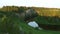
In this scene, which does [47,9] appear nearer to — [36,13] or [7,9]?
[36,13]

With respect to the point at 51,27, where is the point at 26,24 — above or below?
above

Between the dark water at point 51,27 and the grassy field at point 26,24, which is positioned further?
the dark water at point 51,27

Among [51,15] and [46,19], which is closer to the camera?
[46,19]

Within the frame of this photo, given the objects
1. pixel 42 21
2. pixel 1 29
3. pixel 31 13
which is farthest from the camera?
pixel 31 13

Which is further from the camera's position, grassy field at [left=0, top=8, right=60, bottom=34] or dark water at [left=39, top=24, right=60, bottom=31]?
dark water at [left=39, top=24, right=60, bottom=31]

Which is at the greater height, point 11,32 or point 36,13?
point 11,32

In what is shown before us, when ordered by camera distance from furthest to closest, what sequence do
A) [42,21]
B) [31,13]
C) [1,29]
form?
1. [31,13]
2. [42,21]
3. [1,29]

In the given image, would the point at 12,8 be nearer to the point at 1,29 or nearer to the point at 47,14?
the point at 47,14

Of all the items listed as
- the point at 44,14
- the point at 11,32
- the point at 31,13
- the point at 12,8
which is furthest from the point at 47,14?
the point at 11,32

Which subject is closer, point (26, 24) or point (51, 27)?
point (26, 24)
